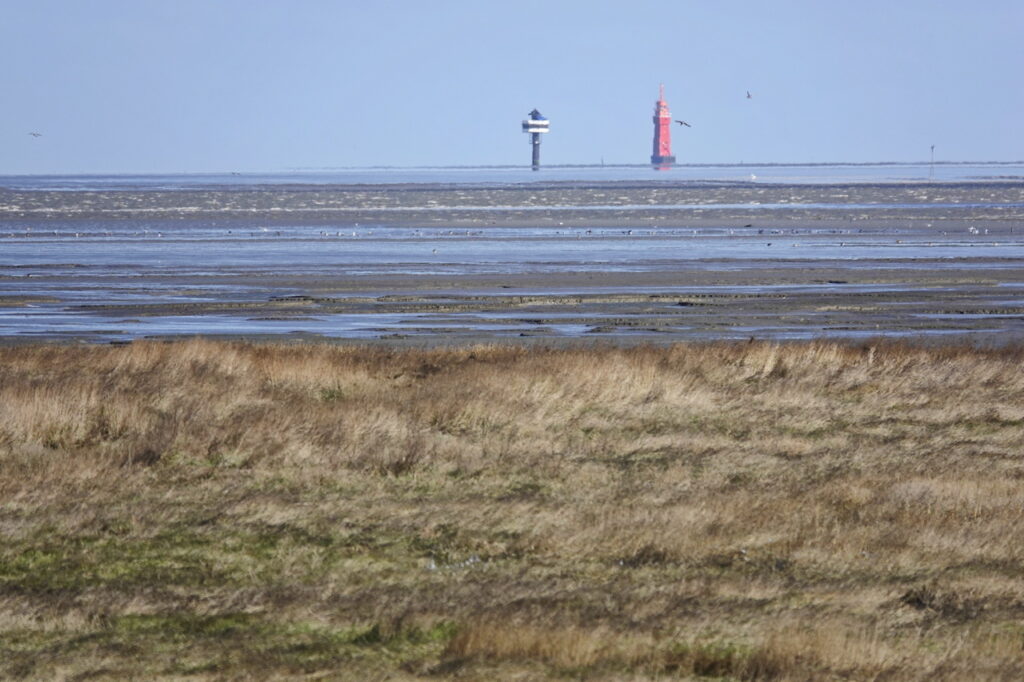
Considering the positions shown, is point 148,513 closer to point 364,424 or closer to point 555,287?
point 364,424

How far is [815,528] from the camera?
32.9 feet

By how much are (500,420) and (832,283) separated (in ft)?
82.1

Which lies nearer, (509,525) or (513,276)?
(509,525)

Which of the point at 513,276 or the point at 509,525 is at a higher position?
the point at 509,525

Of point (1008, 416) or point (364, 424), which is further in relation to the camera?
point (1008, 416)

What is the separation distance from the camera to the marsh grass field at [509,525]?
7473mm

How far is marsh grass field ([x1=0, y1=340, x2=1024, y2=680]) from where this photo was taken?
747 cm

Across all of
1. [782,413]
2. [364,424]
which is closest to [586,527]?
[364,424]

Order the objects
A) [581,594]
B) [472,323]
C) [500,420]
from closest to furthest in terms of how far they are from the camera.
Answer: [581,594]
[500,420]
[472,323]

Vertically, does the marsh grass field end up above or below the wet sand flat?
above

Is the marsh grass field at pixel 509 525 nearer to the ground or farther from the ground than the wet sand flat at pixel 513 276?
farther from the ground

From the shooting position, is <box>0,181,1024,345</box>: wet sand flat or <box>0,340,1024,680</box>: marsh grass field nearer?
<box>0,340,1024,680</box>: marsh grass field

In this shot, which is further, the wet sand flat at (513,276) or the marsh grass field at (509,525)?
the wet sand flat at (513,276)

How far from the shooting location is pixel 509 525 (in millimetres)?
10141
